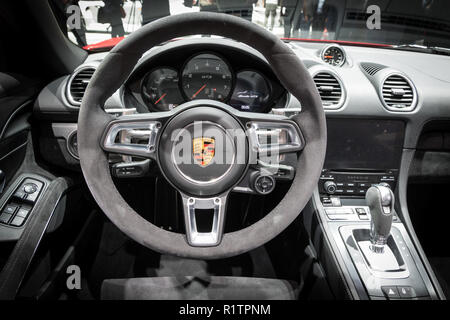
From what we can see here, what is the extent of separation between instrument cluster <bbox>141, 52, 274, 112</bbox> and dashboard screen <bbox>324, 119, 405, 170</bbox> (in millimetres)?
407

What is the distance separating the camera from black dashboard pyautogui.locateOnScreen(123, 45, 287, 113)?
1.42 meters

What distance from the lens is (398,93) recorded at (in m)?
1.58

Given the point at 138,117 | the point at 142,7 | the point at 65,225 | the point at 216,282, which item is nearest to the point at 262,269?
the point at 216,282

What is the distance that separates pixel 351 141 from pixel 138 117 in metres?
1.14

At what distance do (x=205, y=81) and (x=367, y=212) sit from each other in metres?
1.10

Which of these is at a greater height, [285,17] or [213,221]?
[285,17]

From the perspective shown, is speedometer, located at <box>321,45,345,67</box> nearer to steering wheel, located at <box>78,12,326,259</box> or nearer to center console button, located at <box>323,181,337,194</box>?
center console button, located at <box>323,181,337,194</box>

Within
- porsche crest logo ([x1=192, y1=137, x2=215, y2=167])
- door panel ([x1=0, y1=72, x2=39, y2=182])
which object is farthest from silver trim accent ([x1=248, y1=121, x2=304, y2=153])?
door panel ([x1=0, y1=72, x2=39, y2=182])

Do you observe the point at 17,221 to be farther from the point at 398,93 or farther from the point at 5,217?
the point at 398,93

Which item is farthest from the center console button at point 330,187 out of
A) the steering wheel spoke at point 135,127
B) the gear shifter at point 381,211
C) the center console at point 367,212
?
the steering wheel spoke at point 135,127

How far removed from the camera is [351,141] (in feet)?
5.32

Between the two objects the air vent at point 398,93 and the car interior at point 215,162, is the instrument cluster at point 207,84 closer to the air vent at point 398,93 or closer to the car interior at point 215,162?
the car interior at point 215,162

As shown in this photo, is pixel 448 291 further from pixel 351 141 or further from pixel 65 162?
pixel 65 162

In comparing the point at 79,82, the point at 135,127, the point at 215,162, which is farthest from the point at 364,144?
the point at 79,82
